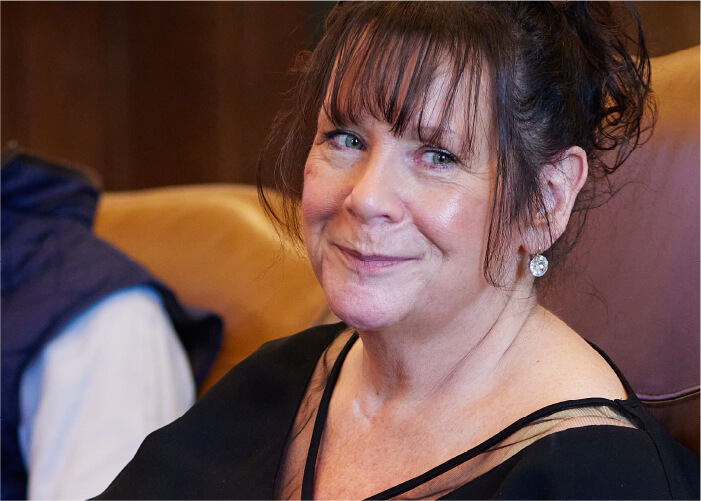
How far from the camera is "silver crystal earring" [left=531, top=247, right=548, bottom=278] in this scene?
0.85 metres

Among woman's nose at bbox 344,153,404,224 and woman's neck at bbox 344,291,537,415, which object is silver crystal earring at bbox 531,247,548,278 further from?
woman's nose at bbox 344,153,404,224

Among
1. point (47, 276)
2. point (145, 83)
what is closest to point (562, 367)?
point (47, 276)

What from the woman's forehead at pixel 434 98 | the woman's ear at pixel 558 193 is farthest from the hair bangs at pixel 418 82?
the woman's ear at pixel 558 193

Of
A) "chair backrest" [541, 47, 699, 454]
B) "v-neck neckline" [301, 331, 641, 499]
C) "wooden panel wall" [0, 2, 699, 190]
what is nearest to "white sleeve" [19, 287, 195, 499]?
"v-neck neckline" [301, 331, 641, 499]

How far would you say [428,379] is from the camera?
0.88 meters

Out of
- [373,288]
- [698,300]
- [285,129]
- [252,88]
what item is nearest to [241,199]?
[285,129]

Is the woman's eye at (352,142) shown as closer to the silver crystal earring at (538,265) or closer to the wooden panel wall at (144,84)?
the silver crystal earring at (538,265)

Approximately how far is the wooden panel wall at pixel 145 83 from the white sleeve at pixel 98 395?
122cm

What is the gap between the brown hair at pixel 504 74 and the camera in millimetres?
774

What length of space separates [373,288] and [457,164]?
0.15 metres

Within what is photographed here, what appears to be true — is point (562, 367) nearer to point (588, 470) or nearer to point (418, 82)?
point (588, 470)

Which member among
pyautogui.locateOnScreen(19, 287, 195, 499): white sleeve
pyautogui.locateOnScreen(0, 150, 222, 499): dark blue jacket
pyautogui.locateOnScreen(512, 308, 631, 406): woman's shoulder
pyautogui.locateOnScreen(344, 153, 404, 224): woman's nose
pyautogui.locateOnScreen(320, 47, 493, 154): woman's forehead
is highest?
pyautogui.locateOnScreen(320, 47, 493, 154): woman's forehead

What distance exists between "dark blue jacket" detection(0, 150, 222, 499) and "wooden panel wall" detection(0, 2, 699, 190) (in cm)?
97

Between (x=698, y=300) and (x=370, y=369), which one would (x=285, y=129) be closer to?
(x=370, y=369)
